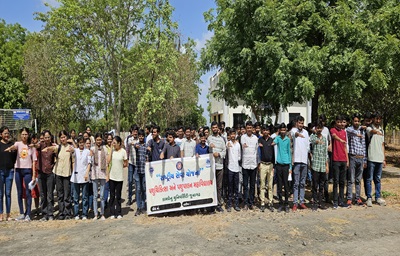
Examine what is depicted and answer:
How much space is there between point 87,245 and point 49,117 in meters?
24.5

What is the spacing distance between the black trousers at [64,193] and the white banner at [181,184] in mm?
1722

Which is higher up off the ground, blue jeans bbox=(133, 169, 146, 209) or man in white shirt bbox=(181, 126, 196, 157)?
man in white shirt bbox=(181, 126, 196, 157)

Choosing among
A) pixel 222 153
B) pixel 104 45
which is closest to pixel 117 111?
pixel 104 45

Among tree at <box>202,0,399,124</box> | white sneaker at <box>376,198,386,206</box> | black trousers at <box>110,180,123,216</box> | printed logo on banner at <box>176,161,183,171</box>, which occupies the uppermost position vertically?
tree at <box>202,0,399,124</box>

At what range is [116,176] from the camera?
7316mm

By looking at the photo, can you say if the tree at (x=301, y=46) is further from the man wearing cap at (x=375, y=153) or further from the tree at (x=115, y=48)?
the tree at (x=115, y=48)

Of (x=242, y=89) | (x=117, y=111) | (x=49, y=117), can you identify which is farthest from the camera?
(x=49, y=117)

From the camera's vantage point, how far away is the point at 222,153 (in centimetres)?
750

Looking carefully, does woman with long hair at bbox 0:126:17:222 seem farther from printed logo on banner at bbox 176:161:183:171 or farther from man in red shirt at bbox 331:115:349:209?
man in red shirt at bbox 331:115:349:209

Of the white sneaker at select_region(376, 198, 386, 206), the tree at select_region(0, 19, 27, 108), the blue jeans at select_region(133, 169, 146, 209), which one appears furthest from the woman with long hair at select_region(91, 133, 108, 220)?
the tree at select_region(0, 19, 27, 108)

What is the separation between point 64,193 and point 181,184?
8.41 feet

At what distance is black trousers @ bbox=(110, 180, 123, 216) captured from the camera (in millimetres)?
7348

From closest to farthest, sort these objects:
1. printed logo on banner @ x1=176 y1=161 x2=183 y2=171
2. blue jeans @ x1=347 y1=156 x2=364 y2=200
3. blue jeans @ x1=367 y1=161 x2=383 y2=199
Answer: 1. printed logo on banner @ x1=176 y1=161 x2=183 y2=171
2. blue jeans @ x1=347 y1=156 x2=364 y2=200
3. blue jeans @ x1=367 y1=161 x2=383 y2=199

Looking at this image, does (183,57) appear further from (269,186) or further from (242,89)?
(269,186)
